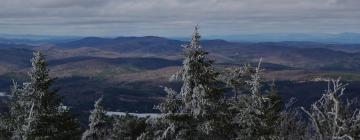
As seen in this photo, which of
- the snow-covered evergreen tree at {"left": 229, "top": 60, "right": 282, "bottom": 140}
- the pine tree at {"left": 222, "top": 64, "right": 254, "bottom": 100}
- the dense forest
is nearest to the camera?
the dense forest

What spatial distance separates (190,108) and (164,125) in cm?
137

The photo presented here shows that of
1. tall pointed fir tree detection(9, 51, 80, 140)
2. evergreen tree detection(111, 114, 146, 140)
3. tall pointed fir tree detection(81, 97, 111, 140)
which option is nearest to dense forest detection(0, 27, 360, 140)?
tall pointed fir tree detection(9, 51, 80, 140)

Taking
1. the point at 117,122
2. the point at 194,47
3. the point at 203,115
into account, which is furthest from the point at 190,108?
the point at 117,122

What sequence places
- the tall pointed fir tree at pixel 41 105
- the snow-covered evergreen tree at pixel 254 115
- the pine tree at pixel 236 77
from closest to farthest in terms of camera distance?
the snow-covered evergreen tree at pixel 254 115, the tall pointed fir tree at pixel 41 105, the pine tree at pixel 236 77

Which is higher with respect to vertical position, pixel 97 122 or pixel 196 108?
pixel 196 108

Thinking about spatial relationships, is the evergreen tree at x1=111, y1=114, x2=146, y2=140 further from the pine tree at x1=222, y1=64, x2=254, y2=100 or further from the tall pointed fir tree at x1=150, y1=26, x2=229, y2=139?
the tall pointed fir tree at x1=150, y1=26, x2=229, y2=139

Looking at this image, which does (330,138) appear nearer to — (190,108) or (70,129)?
(190,108)

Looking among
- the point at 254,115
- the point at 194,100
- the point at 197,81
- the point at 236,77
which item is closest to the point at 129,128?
the point at 236,77

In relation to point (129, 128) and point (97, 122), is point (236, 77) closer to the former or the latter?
point (97, 122)

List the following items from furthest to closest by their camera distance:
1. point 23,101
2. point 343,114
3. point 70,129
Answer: point 70,129
point 23,101
point 343,114

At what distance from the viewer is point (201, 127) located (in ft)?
80.7

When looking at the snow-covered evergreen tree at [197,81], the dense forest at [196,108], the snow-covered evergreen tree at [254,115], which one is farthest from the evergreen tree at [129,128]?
the snow-covered evergreen tree at [197,81]

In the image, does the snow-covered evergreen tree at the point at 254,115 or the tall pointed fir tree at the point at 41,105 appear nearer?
the snow-covered evergreen tree at the point at 254,115

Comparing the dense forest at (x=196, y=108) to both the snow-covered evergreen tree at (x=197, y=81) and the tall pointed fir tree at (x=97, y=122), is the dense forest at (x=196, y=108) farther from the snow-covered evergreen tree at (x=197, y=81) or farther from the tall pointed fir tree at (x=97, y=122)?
the tall pointed fir tree at (x=97, y=122)
